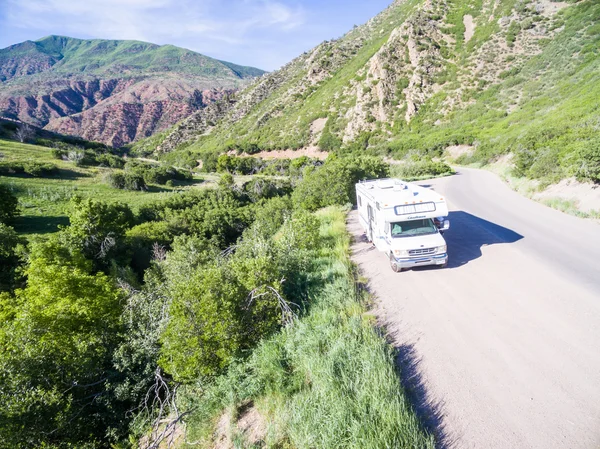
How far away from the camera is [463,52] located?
6375cm

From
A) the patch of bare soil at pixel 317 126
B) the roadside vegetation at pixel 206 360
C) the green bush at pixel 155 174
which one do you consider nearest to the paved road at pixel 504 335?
the roadside vegetation at pixel 206 360

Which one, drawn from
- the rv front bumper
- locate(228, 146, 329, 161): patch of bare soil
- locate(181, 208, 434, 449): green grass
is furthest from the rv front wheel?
locate(228, 146, 329, 161): patch of bare soil

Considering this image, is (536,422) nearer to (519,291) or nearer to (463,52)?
(519,291)

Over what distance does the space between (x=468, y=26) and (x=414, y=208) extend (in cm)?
8283

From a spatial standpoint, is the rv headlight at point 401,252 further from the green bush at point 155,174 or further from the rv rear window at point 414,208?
the green bush at point 155,174

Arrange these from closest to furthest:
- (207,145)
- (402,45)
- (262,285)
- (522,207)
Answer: (262,285) < (522,207) < (402,45) < (207,145)

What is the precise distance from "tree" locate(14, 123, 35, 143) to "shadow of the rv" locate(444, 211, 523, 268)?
72453 mm

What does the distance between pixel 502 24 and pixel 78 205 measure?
3342 inches

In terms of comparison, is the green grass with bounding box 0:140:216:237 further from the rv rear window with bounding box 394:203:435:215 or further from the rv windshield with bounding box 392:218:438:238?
the rv rear window with bounding box 394:203:435:215

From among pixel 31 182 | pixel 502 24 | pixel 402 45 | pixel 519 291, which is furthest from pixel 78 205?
pixel 502 24

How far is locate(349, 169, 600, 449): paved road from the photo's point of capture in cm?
446

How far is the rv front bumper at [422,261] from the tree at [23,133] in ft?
235

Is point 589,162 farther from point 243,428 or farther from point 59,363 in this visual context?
point 59,363

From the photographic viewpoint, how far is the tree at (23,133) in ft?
175
